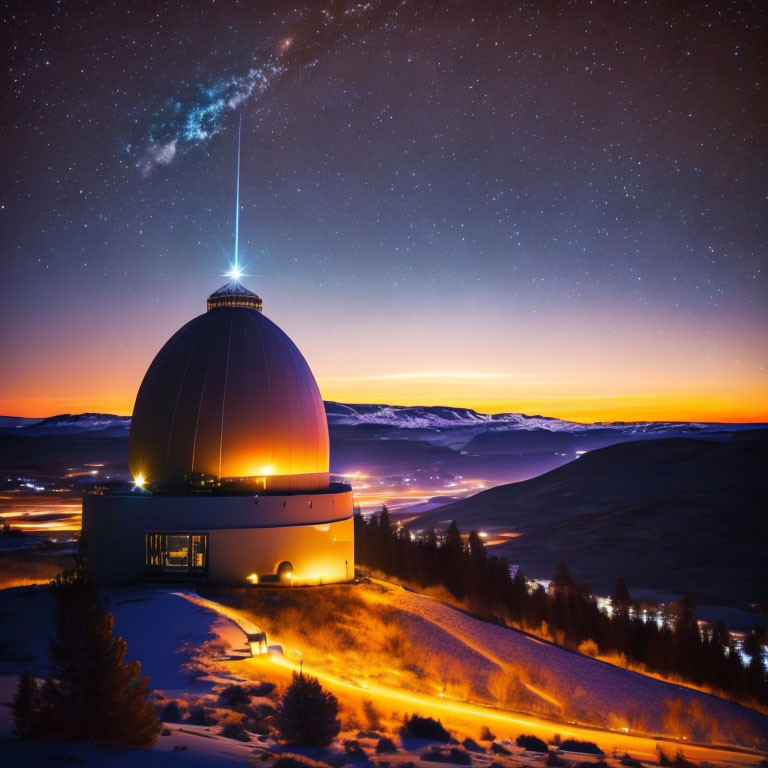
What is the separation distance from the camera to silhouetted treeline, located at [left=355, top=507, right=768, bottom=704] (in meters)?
31.2

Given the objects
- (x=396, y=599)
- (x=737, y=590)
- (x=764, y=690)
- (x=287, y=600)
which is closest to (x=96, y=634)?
(x=287, y=600)

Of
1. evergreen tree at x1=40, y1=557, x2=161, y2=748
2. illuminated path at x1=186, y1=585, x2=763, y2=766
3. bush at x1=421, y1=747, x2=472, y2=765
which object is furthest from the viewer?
illuminated path at x1=186, y1=585, x2=763, y2=766

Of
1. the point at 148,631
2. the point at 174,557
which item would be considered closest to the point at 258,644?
the point at 148,631

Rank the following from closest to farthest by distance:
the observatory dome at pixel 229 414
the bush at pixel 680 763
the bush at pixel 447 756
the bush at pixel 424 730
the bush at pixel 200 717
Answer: the bush at pixel 447 756 → the bush at pixel 200 717 → the bush at pixel 424 730 → the bush at pixel 680 763 → the observatory dome at pixel 229 414

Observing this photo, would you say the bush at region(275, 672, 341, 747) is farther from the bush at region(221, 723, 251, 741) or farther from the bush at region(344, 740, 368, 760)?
the bush at region(221, 723, 251, 741)

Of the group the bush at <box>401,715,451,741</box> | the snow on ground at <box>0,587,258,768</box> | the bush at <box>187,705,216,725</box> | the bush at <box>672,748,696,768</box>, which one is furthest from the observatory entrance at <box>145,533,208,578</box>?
the bush at <box>672,748,696,768</box>

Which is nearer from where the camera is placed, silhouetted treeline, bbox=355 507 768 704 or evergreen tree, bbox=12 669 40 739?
evergreen tree, bbox=12 669 40 739

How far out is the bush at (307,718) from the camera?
394 inches

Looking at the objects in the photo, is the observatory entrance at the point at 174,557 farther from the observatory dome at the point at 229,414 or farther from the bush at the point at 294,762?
the bush at the point at 294,762

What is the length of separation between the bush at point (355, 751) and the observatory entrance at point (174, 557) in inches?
542

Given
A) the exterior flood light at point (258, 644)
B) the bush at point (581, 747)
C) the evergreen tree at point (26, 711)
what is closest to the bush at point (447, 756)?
the bush at point (581, 747)

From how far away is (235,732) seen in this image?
9.89 meters

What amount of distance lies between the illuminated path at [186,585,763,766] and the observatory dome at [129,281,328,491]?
34.3ft

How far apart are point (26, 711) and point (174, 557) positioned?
50.9 feet
